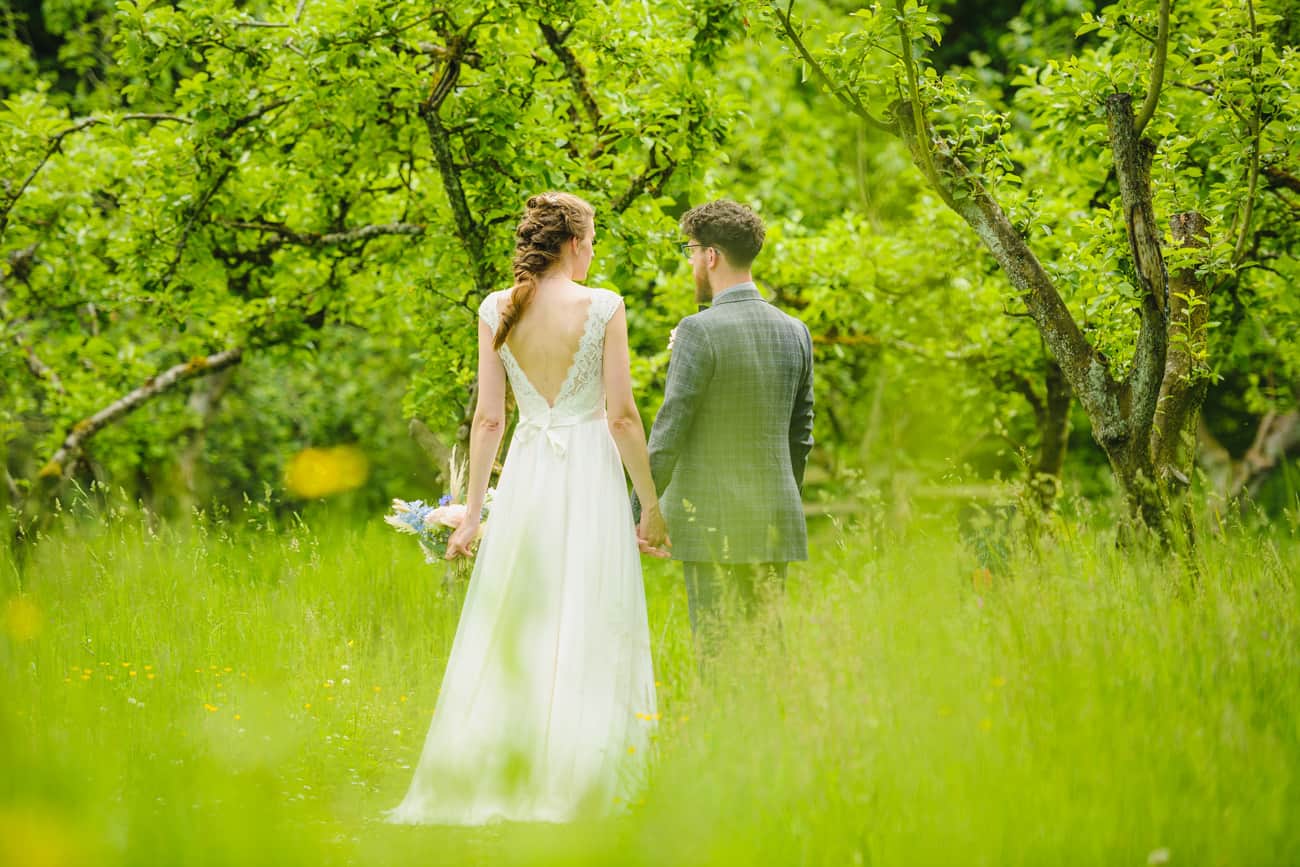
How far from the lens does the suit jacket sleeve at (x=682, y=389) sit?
4.36m


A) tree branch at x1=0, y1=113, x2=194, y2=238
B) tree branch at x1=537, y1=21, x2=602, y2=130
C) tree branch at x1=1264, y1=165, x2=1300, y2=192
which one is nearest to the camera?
tree branch at x1=1264, y1=165, x2=1300, y2=192

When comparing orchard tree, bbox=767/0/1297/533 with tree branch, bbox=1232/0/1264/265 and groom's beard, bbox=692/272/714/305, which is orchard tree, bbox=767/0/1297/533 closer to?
tree branch, bbox=1232/0/1264/265

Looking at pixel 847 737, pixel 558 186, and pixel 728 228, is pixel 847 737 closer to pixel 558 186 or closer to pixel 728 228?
pixel 728 228

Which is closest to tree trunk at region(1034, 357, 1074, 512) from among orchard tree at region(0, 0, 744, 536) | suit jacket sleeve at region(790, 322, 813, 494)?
orchard tree at region(0, 0, 744, 536)

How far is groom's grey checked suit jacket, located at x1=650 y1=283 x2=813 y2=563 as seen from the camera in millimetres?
4367

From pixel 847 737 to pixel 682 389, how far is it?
149cm

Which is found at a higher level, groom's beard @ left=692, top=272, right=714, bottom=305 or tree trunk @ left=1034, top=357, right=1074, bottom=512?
groom's beard @ left=692, top=272, right=714, bottom=305

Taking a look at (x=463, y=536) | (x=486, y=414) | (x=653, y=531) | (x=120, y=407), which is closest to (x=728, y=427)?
(x=653, y=531)

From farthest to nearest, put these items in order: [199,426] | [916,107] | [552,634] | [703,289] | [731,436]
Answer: [199,426], [916,107], [703,289], [731,436], [552,634]

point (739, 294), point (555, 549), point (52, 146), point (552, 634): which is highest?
point (52, 146)

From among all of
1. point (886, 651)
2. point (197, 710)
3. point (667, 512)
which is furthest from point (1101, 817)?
point (197, 710)

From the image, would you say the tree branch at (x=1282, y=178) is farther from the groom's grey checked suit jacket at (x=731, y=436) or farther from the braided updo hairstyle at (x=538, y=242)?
the braided updo hairstyle at (x=538, y=242)

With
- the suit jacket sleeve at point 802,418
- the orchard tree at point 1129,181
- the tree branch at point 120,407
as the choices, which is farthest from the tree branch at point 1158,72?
the tree branch at point 120,407

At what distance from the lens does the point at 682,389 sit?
171 inches
